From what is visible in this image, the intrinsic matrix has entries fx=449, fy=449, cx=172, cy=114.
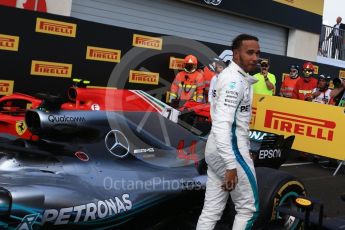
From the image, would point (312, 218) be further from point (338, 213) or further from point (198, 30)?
point (198, 30)

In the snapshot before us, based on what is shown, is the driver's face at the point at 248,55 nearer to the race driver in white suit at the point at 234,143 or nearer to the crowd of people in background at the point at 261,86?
the race driver in white suit at the point at 234,143

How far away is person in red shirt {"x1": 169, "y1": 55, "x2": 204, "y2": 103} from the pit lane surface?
86.1 inches

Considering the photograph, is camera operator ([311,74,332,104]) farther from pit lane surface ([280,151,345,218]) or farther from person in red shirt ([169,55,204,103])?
person in red shirt ([169,55,204,103])

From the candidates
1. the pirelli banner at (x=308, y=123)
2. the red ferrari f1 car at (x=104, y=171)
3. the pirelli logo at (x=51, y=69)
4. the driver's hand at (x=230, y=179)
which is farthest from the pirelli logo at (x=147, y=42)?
the driver's hand at (x=230, y=179)

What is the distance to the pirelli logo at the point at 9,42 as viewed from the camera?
24.7 feet

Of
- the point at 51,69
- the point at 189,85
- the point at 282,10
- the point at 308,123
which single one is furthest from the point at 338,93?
the point at 282,10

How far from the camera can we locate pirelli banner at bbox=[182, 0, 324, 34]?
13827mm

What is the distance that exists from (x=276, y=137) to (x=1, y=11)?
5433 mm

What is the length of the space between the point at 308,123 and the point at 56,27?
476cm

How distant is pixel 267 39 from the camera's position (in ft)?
52.6

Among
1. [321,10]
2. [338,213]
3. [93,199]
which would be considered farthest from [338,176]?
[321,10]

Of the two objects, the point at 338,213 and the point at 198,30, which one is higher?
the point at 198,30

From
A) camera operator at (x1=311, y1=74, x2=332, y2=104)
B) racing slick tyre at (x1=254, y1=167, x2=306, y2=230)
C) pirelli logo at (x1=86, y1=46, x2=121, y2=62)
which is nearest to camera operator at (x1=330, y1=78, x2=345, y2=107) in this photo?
camera operator at (x1=311, y1=74, x2=332, y2=104)

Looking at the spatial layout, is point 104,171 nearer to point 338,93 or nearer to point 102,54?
point 102,54
